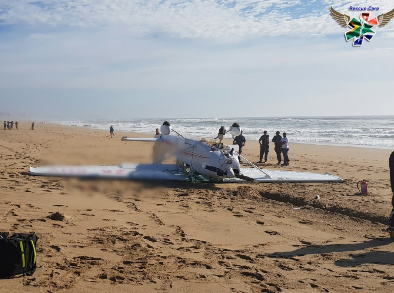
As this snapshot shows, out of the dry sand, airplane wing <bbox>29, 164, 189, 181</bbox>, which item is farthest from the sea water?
the dry sand

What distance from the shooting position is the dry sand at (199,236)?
5.28 metres

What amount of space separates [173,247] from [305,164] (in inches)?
595

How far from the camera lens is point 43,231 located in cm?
697

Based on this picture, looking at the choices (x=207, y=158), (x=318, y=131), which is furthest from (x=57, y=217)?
(x=318, y=131)

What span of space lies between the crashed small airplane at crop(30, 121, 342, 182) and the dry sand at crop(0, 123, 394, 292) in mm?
444

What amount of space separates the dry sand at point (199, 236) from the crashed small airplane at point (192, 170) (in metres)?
0.44

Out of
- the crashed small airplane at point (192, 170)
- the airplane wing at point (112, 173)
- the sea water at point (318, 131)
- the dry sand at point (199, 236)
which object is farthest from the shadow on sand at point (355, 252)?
the sea water at point (318, 131)

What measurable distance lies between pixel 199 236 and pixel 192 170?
251 inches

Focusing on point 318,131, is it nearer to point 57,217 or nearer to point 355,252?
point 355,252

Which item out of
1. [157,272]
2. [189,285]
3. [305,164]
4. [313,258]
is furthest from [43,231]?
[305,164]

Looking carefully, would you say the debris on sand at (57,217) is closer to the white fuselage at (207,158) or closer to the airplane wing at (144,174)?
the airplane wing at (144,174)

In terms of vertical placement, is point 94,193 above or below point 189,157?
below

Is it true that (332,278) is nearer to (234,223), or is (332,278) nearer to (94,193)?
(234,223)

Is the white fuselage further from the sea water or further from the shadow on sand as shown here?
the shadow on sand
